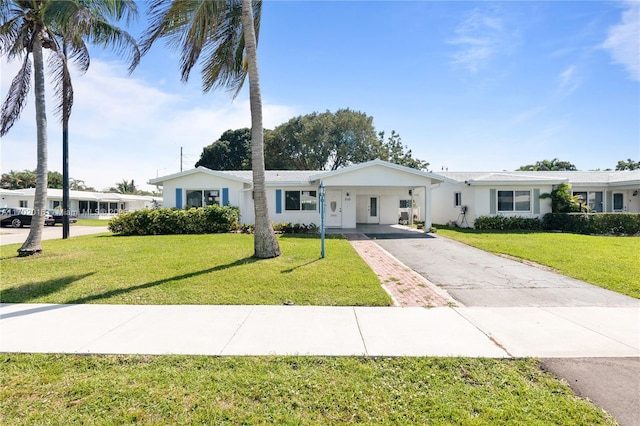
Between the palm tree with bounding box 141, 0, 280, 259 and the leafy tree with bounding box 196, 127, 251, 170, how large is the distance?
30.0 m

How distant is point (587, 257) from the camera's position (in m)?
9.65

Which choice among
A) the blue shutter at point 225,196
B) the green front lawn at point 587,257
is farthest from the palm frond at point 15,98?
the green front lawn at point 587,257

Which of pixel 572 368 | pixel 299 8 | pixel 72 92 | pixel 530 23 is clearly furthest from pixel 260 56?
pixel 572 368

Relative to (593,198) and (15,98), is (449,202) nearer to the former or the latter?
(593,198)

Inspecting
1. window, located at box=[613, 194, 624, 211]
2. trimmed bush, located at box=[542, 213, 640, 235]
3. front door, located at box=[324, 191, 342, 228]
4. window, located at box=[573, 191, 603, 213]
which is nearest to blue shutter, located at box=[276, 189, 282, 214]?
front door, located at box=[324, 191, 342, 228]

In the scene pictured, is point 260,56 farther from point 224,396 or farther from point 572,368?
point 572,368

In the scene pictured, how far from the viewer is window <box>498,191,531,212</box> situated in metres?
18.8

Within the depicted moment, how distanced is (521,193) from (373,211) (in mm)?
9510

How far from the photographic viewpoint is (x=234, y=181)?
17969 mm

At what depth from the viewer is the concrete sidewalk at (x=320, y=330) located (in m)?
Answer: 3.87

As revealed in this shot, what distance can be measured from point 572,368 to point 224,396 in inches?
150

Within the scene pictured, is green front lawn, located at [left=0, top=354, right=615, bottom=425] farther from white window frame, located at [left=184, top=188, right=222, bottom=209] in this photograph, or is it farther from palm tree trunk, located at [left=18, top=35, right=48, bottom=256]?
white window frame, located at [left=184, top=188, right=222, bottom=209]

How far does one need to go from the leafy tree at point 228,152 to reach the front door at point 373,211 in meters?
22.1

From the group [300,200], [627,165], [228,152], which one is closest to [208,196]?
[300,200]
